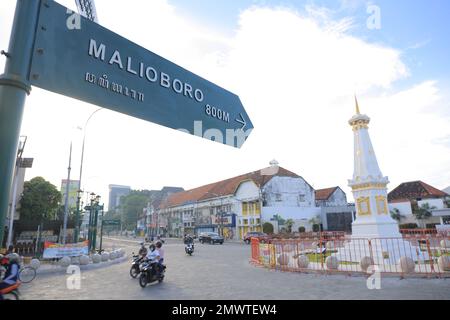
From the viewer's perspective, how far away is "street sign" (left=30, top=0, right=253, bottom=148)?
5.44 ft

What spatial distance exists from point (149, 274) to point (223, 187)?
1799 inches

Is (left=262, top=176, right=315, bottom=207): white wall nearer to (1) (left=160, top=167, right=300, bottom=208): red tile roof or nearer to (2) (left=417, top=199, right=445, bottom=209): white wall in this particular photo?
(1) (left=160, top=167, right=300, bottom=208): red tile roof

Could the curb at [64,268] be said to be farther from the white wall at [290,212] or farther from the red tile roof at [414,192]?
the red tile roof at [414,192]

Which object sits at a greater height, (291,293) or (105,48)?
(105,48)

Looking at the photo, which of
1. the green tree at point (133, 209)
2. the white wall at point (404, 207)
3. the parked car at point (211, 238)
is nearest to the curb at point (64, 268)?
the parked car at point (211, 238)

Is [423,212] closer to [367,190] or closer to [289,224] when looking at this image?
[289,224]

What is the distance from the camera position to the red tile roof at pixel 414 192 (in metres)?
40.9

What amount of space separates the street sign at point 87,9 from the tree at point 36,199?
32270 millimetres

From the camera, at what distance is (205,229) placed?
54.4 m

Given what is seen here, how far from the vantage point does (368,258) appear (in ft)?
34.9

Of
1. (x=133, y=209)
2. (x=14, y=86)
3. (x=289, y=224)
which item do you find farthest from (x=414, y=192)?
(x=133, y=209)
